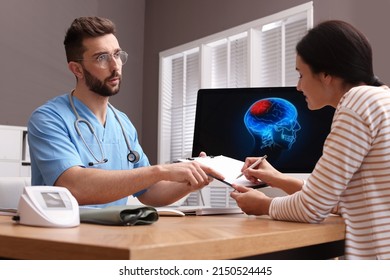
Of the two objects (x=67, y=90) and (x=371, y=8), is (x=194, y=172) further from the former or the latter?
(x=67, y=90)

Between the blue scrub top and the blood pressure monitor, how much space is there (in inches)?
20.5

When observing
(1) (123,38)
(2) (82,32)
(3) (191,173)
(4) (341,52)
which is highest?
(1) (123,38)

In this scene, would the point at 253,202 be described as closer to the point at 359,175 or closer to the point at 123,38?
the point at 359,175

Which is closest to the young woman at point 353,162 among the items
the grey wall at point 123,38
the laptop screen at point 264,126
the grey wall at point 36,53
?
the laptop screen at point 264,126

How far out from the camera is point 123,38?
4883 millimetres

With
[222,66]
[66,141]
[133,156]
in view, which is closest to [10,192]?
[66,141]

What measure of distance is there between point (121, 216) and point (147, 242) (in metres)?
0.31

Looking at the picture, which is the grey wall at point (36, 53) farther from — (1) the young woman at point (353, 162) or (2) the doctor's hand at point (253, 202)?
(1) the young woman at point (353, 162)

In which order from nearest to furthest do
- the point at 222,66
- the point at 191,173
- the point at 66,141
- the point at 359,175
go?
1. the point at 359,175
2. the point at 191,173
3. the point at 66,141
4. the point at 222,66

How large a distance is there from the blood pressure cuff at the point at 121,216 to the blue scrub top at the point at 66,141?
532mm

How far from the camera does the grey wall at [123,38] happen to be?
412 cm

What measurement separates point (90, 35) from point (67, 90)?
2.64 metres

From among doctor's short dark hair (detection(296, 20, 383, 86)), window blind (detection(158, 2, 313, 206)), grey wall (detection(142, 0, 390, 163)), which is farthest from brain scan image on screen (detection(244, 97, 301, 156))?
window blind (detection(158, 2, 313, 206))
